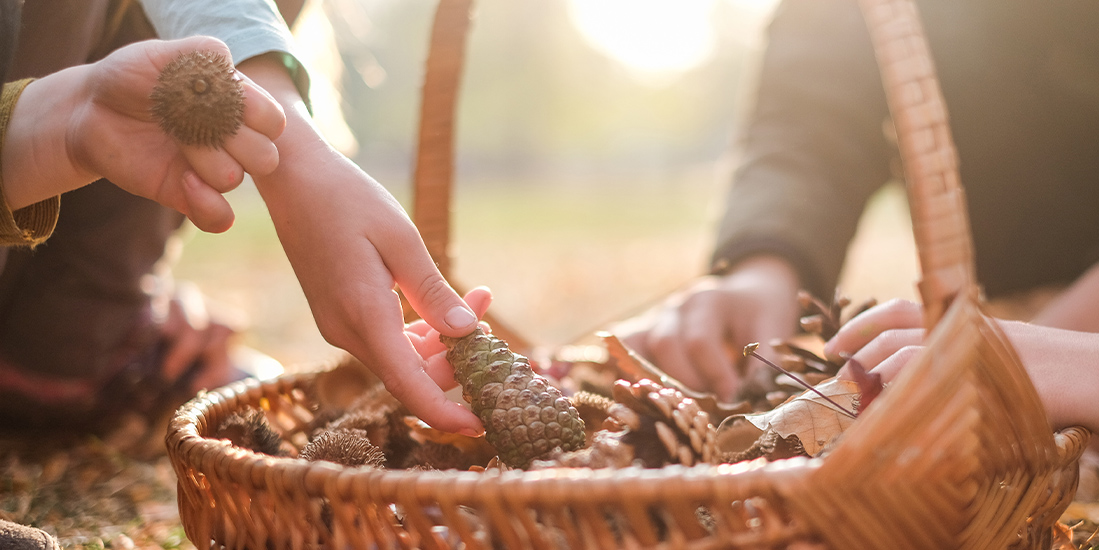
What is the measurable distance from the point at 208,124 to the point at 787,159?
4.85ft

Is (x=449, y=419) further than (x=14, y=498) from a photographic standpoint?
No

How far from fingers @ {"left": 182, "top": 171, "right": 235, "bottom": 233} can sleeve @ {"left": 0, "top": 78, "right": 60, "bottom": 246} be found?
0.81 feet

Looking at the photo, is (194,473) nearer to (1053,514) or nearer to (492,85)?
(1053,514)

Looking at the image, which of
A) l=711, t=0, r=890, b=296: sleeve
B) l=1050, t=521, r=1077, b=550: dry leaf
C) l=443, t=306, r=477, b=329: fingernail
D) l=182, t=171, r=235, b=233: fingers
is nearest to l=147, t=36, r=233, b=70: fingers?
l=182, t=171, r=235, b=233: fingers

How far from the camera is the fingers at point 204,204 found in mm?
730

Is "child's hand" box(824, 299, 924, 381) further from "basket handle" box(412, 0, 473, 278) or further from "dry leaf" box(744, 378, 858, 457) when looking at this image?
"basket handle" box(412, 0, 473, 278)

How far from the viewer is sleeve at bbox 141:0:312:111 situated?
87cm

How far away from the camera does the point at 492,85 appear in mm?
20297

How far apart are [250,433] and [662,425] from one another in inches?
19.9

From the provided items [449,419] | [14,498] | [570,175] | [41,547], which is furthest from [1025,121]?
[570,175]

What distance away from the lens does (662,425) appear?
70 cm

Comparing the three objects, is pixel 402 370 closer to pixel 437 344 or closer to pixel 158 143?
pixel 437 344

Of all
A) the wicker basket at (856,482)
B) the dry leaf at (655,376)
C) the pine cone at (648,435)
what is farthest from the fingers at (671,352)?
the wicker basket at (856,482)

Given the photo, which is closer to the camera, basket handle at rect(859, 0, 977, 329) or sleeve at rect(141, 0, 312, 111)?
basket handle at rect(859, 0, 977, 329)
